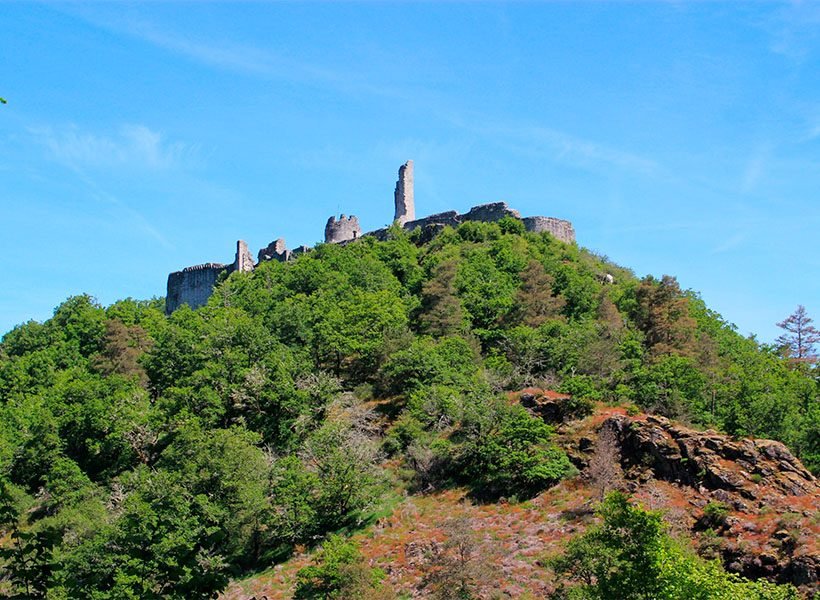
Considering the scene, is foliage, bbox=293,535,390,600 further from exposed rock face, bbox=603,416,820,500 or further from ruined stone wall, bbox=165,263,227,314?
ruined stone wall, bbox=165,263,227,314

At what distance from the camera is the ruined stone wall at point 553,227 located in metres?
72.7

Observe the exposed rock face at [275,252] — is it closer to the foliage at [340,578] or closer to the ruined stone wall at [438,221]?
the ruined stone wall at [438,221]

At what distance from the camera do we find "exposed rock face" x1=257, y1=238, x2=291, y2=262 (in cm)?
7912

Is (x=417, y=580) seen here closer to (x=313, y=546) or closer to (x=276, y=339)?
(x=313, y=546)

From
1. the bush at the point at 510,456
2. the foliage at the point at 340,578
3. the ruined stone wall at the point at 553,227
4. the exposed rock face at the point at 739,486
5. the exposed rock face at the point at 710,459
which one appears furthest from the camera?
the ruined stone wall at the point at 553,227

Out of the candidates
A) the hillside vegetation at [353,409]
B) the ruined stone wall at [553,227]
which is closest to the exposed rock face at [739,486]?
the hillside vegetation at [353,409]

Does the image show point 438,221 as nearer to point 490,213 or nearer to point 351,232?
point 490,213

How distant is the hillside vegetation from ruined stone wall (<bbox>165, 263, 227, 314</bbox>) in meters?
11.6

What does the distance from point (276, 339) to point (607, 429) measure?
20809 mm

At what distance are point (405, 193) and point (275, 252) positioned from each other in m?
12.3

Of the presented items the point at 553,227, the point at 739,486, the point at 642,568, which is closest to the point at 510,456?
the point at 739,486

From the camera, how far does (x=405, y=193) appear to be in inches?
3280

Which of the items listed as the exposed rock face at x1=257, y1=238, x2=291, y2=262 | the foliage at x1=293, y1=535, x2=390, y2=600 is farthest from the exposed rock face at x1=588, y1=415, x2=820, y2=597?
the exposed rock face at x1=257, y1=238, x2=291, y2=262

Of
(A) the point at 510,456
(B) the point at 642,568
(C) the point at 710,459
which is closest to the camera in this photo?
(B) the point at 642,568
